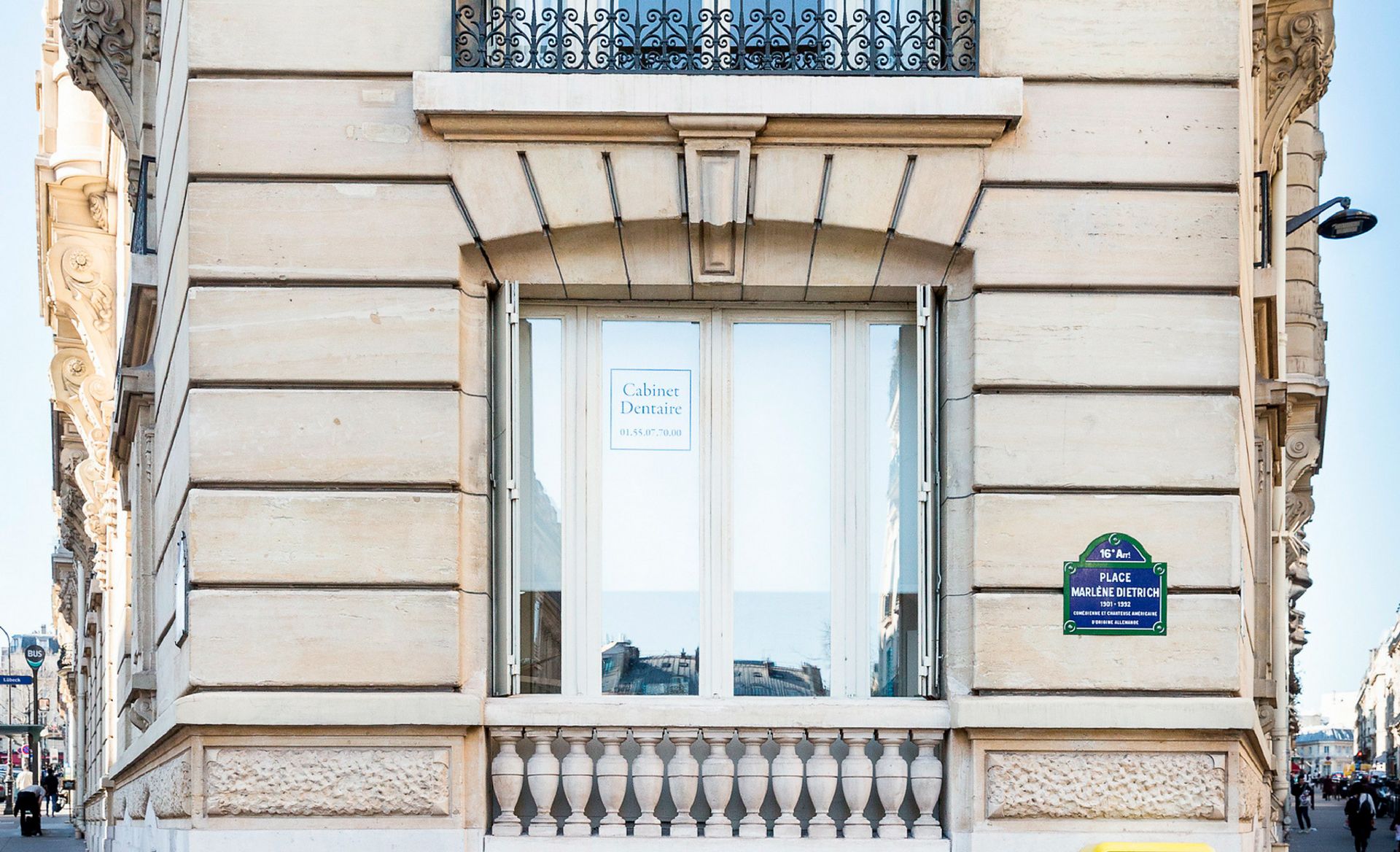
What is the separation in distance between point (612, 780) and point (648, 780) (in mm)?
193

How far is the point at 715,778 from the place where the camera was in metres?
9.85

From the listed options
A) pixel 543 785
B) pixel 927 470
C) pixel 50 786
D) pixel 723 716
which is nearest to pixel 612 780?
pixel 543 785

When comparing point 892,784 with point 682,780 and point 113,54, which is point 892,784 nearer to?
point 682,780

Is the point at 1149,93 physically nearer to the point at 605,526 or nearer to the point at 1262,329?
the point at 605,526

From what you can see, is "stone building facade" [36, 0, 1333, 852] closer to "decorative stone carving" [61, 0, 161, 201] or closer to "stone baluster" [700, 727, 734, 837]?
"stone baluster" [700, 727, 734, 837]

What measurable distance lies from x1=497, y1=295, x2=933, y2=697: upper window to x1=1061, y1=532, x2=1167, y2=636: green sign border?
2.80ft

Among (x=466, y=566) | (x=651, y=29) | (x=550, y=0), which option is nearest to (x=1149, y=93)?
(x=651, y=29)

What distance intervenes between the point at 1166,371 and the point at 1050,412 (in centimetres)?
68

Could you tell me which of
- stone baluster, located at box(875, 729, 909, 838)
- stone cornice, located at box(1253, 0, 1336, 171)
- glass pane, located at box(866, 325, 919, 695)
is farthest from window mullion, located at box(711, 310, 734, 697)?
stone cornice, located at box(1253, 0, 1336, 171)

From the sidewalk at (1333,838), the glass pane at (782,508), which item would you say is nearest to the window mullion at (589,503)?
the glass pane at (782,508)

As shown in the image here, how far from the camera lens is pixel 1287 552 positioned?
106 feet

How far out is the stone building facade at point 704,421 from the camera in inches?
386

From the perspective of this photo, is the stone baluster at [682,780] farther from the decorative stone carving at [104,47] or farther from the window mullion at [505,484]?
the decorative stone carving at [104,47]

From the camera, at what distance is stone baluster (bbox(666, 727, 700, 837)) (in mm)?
9844
